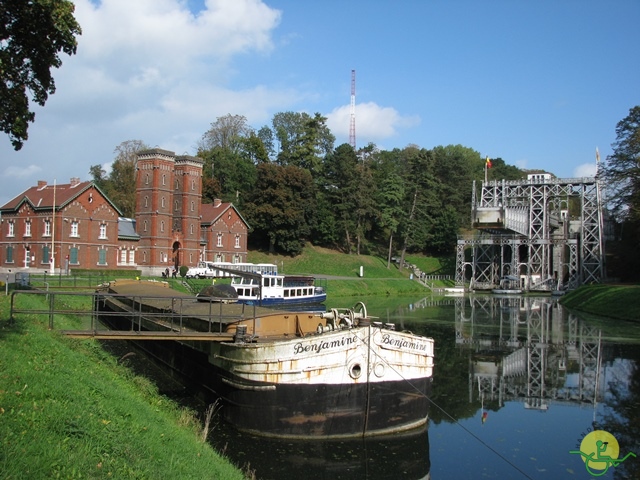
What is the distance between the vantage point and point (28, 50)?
14.1 meters

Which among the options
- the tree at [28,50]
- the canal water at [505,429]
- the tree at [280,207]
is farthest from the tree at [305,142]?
the tree at [28,50]

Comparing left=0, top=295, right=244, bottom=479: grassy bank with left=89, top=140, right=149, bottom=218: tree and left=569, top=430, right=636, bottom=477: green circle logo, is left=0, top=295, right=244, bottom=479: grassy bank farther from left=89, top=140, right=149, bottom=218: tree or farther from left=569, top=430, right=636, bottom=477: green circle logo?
left=89, top=140, right=149, bottom=218: tree

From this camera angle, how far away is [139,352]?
24.5 meters

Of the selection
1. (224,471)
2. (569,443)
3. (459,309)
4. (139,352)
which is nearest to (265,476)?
(224,471)

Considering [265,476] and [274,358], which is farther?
[274,358]

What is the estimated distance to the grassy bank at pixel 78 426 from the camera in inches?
282

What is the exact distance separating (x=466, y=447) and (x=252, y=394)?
5480mm

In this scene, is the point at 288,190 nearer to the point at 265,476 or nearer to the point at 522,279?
the point at 522,279

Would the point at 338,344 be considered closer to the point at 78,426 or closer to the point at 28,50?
the point at 78,426

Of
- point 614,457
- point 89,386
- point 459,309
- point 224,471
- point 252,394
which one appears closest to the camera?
point 224,471

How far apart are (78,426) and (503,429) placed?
11313 mm

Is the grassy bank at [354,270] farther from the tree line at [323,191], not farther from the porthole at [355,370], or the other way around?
the porthole at [355,370]

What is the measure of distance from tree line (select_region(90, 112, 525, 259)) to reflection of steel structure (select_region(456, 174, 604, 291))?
39.2ft

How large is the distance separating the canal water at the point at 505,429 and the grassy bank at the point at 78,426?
97.0 inches
